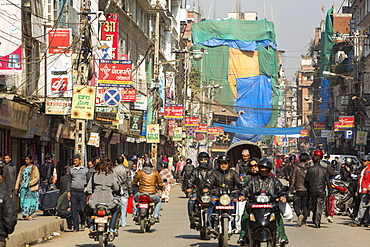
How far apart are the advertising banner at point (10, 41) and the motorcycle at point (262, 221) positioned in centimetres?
864

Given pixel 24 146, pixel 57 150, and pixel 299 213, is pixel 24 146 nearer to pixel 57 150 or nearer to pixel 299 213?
pixel 57 150

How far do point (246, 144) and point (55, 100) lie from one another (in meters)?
8.67

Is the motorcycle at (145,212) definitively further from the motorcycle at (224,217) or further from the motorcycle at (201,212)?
the motorcycle at (224,217)

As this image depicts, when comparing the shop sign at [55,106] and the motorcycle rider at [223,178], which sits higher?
the shop sign at [55,106]

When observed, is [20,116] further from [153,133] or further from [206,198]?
[153,133]

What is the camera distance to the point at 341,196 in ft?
69.5

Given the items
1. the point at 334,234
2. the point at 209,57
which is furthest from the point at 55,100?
the point at 209,57

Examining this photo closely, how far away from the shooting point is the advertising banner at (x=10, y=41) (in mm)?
16797

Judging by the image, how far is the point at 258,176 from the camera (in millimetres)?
10578

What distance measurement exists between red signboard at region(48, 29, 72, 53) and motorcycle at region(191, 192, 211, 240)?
1111cm

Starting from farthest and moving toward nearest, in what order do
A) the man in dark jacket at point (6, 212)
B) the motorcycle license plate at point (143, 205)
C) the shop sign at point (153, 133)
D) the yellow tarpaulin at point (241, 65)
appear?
the yellow tarpaulin at point (241, 65) → the shop sign at point (153, 133) → the motorcycle license plate at point (143, 205) → the man in dark jacket at point (6, 212)

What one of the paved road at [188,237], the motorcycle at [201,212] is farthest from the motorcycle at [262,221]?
the motorcycle at [201,212]

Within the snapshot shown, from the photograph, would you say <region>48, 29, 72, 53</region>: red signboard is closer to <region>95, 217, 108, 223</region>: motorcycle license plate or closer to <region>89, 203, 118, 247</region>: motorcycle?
<region>89, 203, 118, 247</region>: motorcycle

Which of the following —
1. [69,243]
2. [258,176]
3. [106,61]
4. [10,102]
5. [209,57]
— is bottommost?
[69,243]
